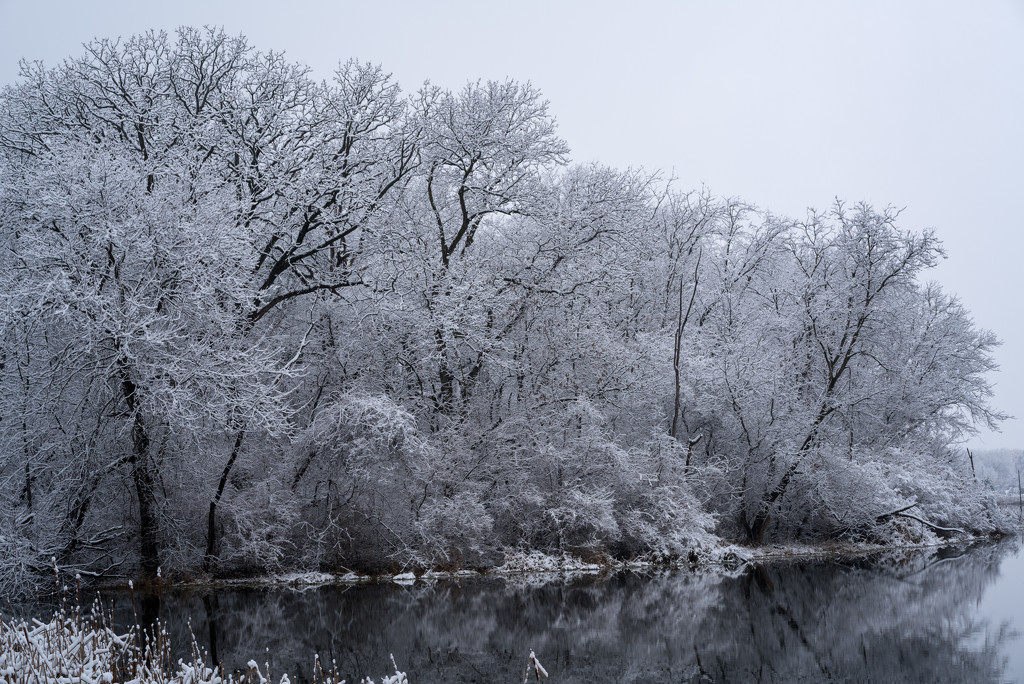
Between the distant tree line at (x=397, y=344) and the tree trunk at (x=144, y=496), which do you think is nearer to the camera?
the distant tree line at (x=397, y=344)

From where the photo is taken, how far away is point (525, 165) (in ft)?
74.3

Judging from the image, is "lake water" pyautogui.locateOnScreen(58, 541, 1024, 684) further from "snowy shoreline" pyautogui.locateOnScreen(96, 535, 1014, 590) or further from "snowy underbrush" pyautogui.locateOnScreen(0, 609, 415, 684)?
"snowy underbrush" pyautogui.locateOnScreen(0, 609, 415, 684)

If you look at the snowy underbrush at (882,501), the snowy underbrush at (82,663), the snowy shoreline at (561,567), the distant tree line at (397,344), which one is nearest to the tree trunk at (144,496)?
the distant tree line at (397,344)

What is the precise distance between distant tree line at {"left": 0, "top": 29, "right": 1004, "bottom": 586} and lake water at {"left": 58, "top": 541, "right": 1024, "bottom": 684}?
2301mm

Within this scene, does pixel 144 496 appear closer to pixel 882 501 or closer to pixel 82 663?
pixel 82 663

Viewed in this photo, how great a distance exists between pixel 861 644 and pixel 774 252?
1885 centimetres

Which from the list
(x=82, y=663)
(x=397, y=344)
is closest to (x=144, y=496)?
(x=397, y=344)

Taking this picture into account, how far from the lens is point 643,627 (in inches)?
524

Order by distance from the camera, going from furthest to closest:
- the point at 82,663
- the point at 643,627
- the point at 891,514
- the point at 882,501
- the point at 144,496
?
the point at 891,514 < the point at 882,501 < the point at 144,496 < the point at 643,627 < the point at 82,663

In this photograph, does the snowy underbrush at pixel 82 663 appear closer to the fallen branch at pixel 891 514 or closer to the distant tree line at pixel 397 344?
the distant tree line at pixel 397 344

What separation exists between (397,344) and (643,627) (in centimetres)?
946

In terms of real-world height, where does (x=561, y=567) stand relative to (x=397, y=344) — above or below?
below

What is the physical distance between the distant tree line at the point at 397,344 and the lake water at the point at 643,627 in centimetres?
230

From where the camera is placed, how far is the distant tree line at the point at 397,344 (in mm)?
15945
